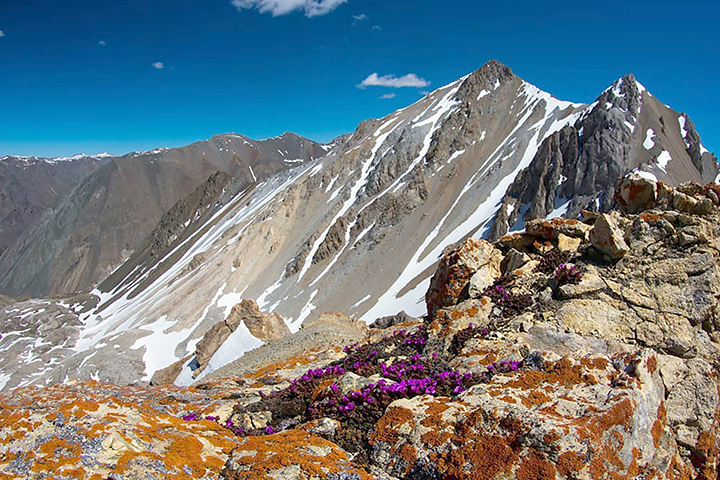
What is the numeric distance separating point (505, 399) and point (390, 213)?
7913 cm

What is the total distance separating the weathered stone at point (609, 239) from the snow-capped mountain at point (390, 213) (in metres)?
34.2

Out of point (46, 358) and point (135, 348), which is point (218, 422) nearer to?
point (135, 348)

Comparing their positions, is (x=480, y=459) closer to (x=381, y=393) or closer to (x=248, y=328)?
(x=381, y=393)

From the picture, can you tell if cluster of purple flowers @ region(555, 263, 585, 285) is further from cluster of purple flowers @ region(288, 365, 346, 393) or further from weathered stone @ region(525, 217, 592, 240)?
cluster of purple flowers @ region(288, 365, 346, 393)

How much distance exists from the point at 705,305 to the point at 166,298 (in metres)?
97.9

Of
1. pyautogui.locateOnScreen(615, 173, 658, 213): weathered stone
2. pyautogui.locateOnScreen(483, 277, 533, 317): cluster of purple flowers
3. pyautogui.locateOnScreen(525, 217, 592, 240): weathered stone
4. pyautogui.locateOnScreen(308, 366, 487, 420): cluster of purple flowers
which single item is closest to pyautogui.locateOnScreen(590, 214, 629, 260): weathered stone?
pyautogui.locateOnScreen(525, 217, 592, 240): weathered stone

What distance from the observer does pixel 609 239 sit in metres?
9.25

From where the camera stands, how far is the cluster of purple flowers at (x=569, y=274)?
8.89 meters

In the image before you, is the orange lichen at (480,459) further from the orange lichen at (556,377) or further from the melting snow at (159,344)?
the melting snow at (159,344)

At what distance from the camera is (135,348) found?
74562 millimetres

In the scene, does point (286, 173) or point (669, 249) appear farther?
point (286, 173)

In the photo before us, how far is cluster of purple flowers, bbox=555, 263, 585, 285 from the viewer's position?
8.89 meters

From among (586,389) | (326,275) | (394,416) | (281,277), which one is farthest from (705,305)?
(281,277)

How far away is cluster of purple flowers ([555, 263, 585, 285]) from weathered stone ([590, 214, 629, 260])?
2.50ft
